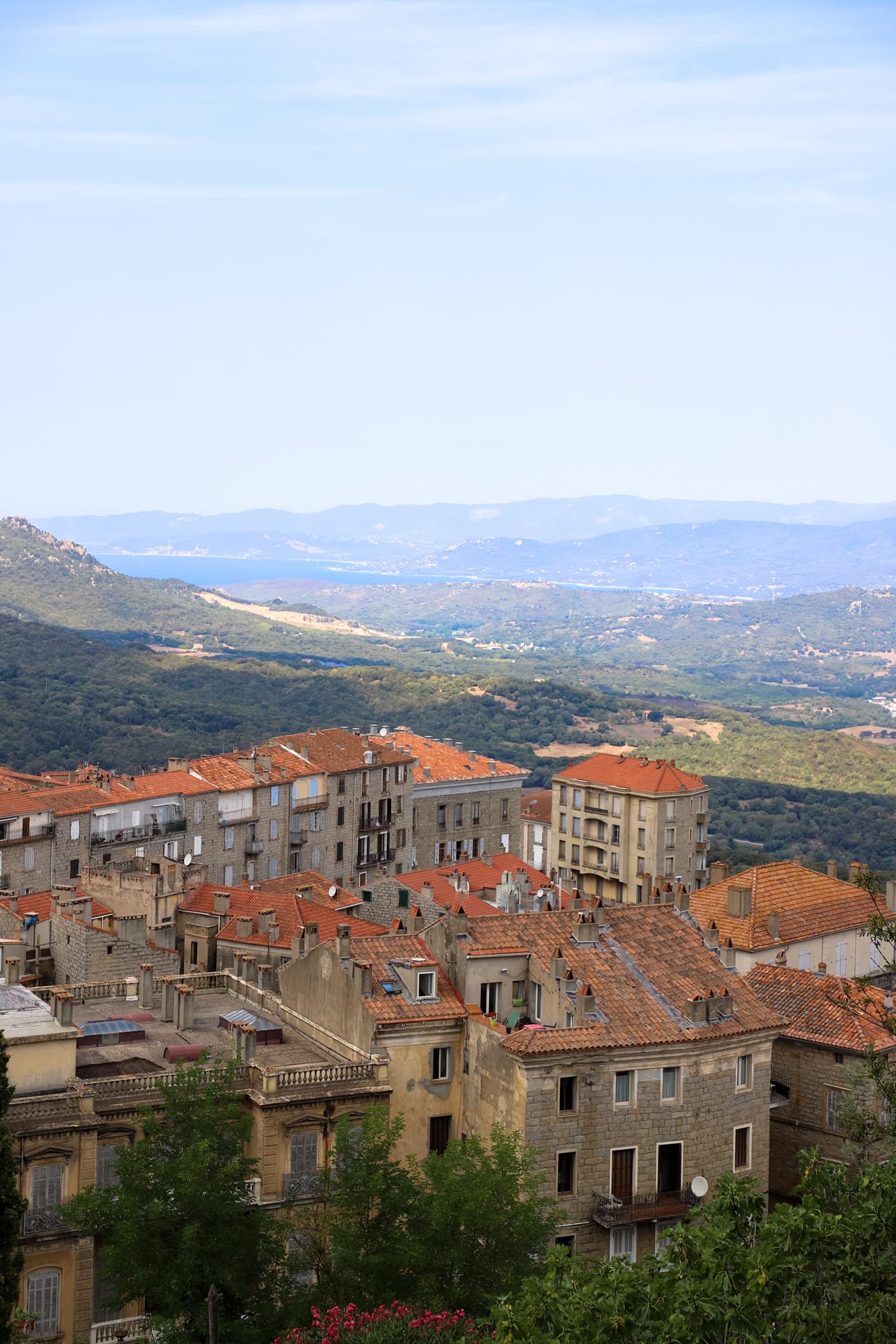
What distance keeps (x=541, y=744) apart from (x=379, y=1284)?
149 metres

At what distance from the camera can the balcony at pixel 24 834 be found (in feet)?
230

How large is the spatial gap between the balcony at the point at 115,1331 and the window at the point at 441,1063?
882 cm

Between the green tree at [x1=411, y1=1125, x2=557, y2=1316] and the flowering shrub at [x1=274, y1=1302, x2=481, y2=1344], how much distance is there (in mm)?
2494

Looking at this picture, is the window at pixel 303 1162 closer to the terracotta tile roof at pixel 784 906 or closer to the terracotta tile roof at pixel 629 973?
the terracotta tile roof at pixel 629 973

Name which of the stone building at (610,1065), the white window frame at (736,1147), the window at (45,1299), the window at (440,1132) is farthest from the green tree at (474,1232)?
the window at (45,1299)

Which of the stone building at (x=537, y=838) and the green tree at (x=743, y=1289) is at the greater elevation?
the green tree at (x=743, y=1289)

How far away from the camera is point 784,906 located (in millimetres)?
54969

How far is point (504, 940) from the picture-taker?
40969mm

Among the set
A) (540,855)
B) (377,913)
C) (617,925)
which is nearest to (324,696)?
(540,855)

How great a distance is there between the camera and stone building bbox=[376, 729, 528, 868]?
94375mm

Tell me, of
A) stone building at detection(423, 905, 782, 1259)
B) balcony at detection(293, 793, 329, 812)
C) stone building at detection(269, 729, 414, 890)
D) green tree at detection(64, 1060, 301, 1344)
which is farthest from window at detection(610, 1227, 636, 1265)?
balcony at detection(293, 793, 329, 812)

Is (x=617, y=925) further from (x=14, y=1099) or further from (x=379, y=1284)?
(x=14, y=1099)

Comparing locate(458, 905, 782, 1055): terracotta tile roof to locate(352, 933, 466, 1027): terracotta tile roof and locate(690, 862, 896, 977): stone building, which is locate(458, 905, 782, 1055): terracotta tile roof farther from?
locate(690, 862, 896, 977): stone building

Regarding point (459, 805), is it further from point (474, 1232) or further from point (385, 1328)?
point (385, 1328)
